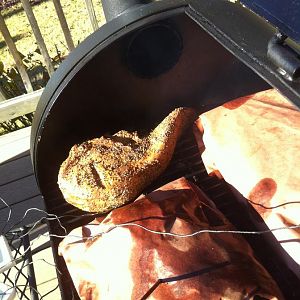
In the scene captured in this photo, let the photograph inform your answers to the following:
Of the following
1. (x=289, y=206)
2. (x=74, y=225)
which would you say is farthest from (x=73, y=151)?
(x=289, y=206)

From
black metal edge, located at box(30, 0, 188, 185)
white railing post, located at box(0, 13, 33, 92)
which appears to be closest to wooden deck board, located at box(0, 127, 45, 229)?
white railing post, located at box(0, 13, 33, 92)

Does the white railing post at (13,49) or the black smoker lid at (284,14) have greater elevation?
the white railing post at (13,49)

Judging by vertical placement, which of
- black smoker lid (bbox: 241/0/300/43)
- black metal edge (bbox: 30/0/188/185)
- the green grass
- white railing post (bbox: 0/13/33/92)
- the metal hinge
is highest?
the green grass

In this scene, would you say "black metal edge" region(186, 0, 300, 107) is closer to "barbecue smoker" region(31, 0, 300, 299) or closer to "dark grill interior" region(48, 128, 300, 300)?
"barbecue smoker" region(31, 0, 300, 299)

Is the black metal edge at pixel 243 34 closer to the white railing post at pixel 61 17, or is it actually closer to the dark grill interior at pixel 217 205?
the dark grill interior at pixel 217 205

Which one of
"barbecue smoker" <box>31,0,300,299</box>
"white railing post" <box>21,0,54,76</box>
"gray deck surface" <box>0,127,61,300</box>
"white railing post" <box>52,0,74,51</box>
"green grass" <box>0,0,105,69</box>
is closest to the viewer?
"barbecue smoker" <box>31,0,300,299</box>

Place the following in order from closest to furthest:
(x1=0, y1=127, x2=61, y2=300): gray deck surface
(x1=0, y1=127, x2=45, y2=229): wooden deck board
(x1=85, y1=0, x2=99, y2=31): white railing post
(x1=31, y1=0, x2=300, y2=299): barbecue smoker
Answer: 1. (x1=31, y1=0, x2=300, y2=299): barbecue smoker
2. (x1=0, y1=127, x2=61, y2=300): gray deck surface
3. (x1=0, y1=127, x2=45, y2=229): wooden deck board
4. (x1=85, y1=0, x2=99, y2=31): white railing post

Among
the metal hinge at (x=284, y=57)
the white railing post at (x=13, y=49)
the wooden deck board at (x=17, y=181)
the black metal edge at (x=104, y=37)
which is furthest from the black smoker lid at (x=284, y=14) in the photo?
the white railing post at (x=13, y=49)
